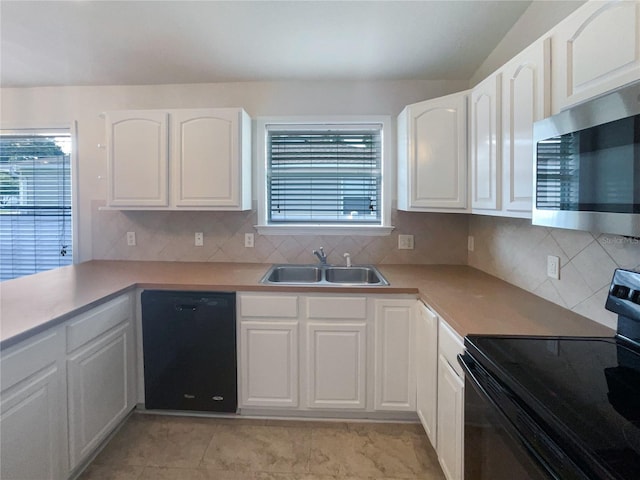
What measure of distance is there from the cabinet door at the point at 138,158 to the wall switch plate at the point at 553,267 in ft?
7.89

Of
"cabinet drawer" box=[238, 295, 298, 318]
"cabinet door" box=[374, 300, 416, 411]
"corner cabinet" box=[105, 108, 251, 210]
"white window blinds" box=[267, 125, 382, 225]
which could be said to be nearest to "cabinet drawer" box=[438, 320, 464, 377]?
"cabinet door" box=[374, 300, 416, 411]

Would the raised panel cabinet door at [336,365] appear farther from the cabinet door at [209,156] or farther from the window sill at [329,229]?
the cabinet door at [209,156]

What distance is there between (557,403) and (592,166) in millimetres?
669

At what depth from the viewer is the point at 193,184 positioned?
2.37 meters

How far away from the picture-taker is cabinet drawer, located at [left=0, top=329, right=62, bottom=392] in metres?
1.21

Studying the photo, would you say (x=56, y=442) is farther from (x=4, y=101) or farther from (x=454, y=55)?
(x=454, y=55)

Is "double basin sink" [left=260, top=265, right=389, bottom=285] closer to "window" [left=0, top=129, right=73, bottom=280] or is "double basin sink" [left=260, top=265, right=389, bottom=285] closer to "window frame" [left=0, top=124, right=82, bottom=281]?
"window frame" [left=0, top=124, right=82, bottom=281]

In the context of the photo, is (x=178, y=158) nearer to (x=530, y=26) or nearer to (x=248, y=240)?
(x=248, y=240)

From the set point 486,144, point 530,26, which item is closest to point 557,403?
point 486,144

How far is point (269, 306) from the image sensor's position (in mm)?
2016

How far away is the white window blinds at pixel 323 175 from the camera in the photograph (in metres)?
2.71

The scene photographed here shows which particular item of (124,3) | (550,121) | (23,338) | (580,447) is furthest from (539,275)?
(124,3)

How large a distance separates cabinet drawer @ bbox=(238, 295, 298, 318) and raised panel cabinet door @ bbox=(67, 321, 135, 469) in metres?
0.73

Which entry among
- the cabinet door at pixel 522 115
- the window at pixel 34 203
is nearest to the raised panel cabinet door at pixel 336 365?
the cabinet door at pixel 522 115
